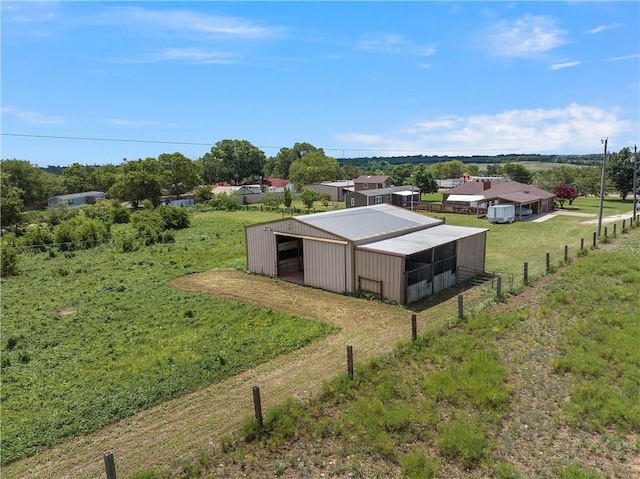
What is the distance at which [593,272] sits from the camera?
17375mm

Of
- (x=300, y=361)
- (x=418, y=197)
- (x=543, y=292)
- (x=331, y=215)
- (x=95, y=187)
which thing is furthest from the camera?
(x=95, y=187)

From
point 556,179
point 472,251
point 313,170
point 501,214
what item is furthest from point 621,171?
point 313,170

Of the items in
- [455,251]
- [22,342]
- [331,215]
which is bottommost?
[22,342]

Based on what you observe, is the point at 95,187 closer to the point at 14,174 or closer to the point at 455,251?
the point at 14,174

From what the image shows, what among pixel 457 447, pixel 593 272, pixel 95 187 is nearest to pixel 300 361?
pixel 457 447

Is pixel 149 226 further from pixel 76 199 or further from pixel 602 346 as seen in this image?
pixel 76 199

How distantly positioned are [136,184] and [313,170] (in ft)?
118

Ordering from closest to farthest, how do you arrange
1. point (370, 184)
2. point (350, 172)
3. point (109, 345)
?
point (109, 345)
point (370, 184)
point (350, 172)

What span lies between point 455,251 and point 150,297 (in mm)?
12876

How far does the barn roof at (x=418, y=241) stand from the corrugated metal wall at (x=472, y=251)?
0.86 feet

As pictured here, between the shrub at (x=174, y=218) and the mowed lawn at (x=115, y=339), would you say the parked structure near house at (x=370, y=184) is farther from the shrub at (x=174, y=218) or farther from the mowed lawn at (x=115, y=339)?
the mowed lawn at (x=115, y=339)

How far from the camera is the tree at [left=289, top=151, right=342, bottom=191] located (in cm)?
8406

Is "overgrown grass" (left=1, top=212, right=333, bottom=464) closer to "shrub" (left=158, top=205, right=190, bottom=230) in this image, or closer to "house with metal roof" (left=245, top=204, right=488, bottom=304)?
"house with metal roof" (left=245, top=204, right=488, bottom=304)

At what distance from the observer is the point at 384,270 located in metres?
15.6
